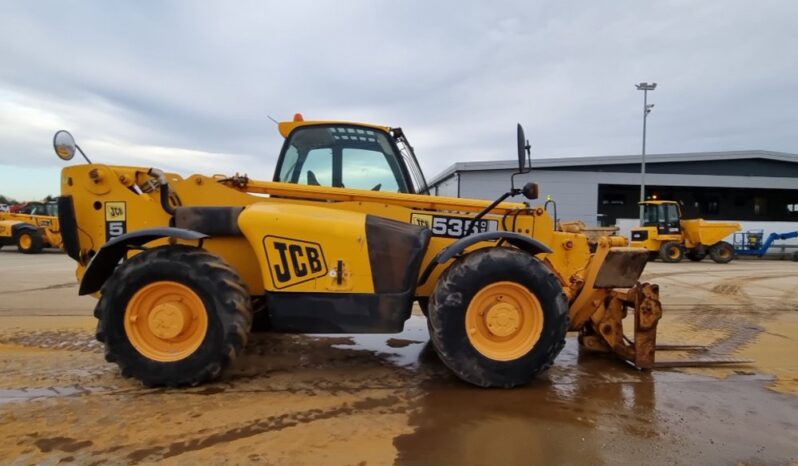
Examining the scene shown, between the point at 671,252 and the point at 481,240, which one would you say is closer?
the point at 481,240

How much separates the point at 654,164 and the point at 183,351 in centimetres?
3350

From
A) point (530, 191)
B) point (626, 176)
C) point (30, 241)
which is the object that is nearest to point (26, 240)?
point (30, 241)

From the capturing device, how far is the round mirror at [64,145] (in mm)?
3748

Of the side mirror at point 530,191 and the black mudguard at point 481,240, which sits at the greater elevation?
the side mirror at point 530,191

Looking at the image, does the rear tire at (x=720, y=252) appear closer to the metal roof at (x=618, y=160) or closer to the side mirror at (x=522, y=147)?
the metal roof at (x=618, y=160)

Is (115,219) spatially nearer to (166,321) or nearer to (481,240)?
(166,321)

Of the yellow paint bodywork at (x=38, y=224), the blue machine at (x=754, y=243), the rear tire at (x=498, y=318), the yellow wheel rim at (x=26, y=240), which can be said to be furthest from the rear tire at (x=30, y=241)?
the blue machine at (x=754, y=243)

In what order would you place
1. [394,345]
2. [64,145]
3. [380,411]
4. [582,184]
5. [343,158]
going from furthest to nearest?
[582,184], [394,345], [343,158], [64,145], [380,411]

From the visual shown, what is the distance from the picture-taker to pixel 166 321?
3693 millimetres

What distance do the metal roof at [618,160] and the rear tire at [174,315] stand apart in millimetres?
26035

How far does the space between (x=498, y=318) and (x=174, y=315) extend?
2.40 metres

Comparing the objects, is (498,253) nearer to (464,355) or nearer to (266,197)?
(464,355)

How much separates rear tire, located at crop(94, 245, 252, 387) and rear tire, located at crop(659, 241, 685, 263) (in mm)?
20594

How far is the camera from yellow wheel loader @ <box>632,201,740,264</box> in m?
20.6
